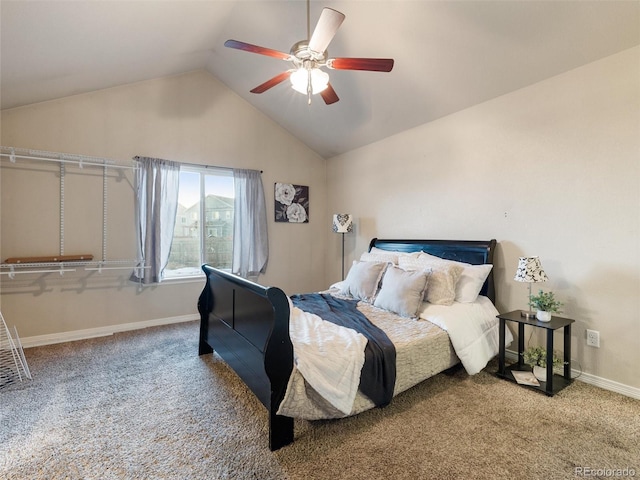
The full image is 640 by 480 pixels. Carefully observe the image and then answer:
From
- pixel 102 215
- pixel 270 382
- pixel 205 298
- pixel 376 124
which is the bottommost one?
pixel 270 382

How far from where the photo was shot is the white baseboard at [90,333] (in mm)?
3278

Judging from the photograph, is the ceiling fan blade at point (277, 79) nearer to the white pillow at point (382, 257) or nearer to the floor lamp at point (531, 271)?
the white pillow at point (382, 257)

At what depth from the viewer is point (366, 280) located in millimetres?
3154

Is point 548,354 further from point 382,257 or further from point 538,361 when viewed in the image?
point 382,257

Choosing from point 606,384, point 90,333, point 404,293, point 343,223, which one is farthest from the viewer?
point 343,223

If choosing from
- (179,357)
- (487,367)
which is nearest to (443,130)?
(487,367)

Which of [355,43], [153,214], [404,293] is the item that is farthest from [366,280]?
[153,214]

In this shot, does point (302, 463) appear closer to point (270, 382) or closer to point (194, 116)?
point (270, 382)

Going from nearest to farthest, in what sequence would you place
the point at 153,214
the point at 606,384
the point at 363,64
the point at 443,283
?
the point at 363,64, the point at 606,384, the point at 443,283, the point at 153,214

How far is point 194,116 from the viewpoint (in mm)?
4184

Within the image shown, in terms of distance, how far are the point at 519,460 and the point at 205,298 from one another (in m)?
2.71

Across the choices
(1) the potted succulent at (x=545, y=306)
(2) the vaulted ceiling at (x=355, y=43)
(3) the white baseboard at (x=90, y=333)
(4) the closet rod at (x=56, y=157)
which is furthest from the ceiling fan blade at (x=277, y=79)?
(3) the white baseboard at (x=90, y=333)

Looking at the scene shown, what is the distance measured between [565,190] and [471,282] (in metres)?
1.11

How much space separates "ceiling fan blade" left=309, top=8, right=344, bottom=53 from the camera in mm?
1730
